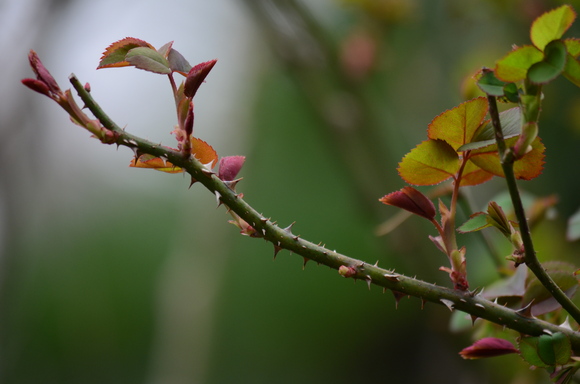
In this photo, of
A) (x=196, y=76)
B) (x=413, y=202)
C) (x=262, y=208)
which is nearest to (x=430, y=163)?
(x=413, y=202)

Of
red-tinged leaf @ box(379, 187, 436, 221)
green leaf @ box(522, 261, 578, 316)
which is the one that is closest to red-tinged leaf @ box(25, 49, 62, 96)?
red-tinged leaf @ box(379, 187, 436, 221)

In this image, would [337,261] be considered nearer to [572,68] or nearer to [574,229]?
[572,68]

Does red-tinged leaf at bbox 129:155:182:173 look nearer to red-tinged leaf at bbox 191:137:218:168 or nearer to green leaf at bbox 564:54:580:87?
red-tinged leaf at bbox 191:137:218:168

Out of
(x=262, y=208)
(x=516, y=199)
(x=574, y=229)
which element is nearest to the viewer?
(x=516, y=199)

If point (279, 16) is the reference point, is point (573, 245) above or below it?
below

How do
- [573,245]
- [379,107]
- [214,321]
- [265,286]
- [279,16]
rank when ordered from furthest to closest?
1. [265,286]
2. [214,321]
3. [379,107]
4. [279,16]
5. [573,245]

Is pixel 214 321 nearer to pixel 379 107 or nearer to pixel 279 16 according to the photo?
pixel 379 107

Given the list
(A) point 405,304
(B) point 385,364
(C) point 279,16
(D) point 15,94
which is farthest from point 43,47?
(B) point 385,364

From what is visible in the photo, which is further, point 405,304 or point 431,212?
point 405,304
